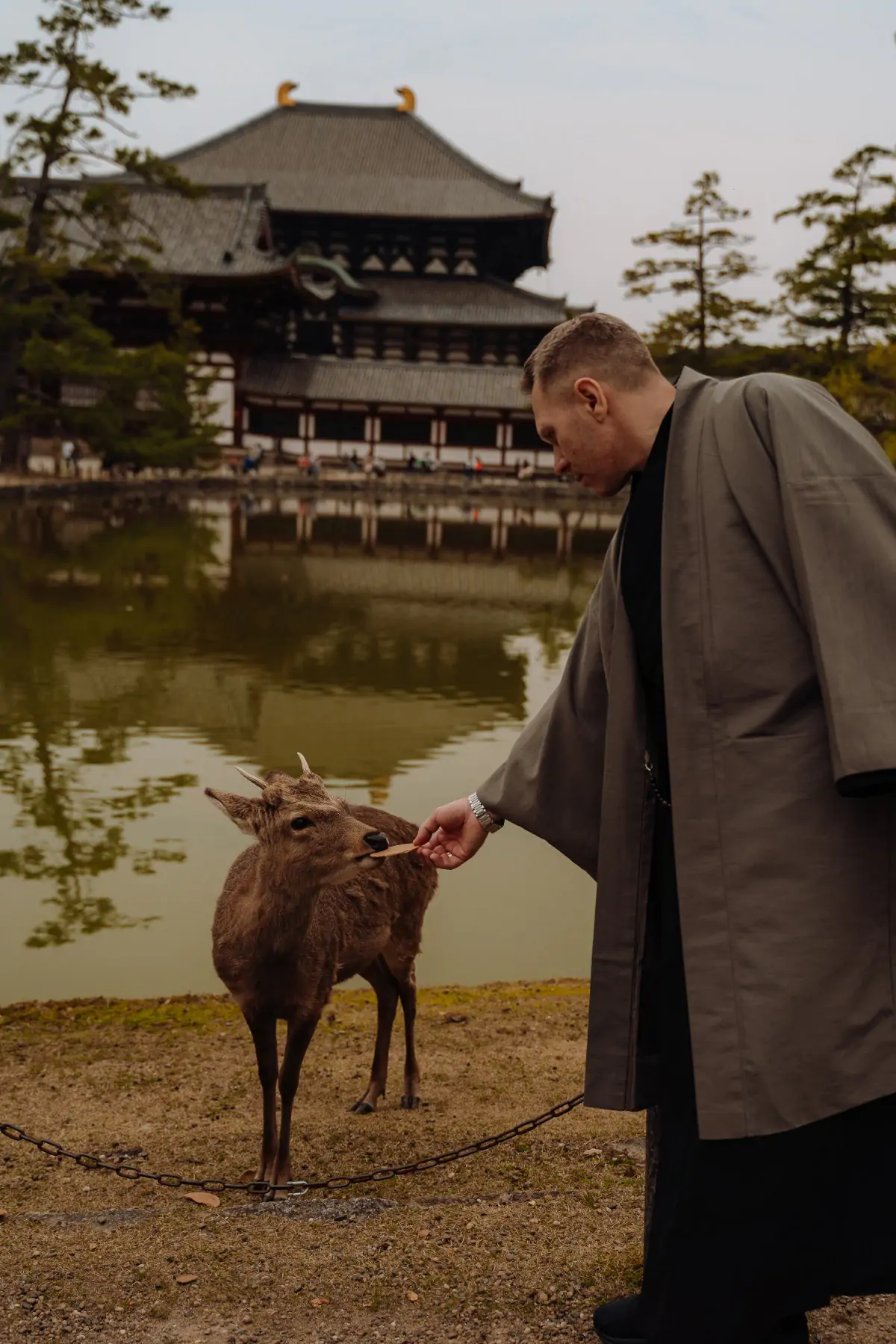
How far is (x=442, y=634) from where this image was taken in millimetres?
17078

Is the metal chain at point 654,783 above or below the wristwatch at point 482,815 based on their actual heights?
above

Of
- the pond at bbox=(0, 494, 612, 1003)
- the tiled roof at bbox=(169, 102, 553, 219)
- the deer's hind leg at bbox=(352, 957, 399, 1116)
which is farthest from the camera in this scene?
the tiled roof at bbox=(169, 102, 553, 219)

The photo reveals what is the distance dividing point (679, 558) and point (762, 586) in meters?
0.17

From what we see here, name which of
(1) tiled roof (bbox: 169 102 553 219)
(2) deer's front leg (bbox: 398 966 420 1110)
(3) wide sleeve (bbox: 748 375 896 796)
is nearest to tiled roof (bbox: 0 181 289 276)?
(1) tiled roof (bbox: 169 102 553 219)

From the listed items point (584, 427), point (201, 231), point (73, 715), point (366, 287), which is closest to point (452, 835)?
point (584, 427)

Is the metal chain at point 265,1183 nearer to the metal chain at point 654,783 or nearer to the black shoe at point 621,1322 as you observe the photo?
the black shoe at point 621,1322

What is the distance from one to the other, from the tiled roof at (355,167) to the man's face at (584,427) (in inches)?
2121

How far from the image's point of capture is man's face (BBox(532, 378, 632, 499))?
8.89ft

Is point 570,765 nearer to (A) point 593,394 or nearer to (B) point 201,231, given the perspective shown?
(A) point 593,394

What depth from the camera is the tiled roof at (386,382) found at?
46594 millimetres

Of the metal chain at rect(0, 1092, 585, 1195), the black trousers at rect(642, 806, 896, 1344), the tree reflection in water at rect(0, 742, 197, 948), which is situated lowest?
the tree reflection in water at rect(0, 742, 197, 948)

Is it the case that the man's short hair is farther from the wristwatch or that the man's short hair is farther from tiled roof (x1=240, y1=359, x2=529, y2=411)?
tiled roof (x1=240, y1=359, x2=529, y2=411)

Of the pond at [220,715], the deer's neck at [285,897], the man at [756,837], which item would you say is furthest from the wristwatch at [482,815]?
the pond at [220,715]

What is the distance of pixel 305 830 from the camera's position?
3.83 m
